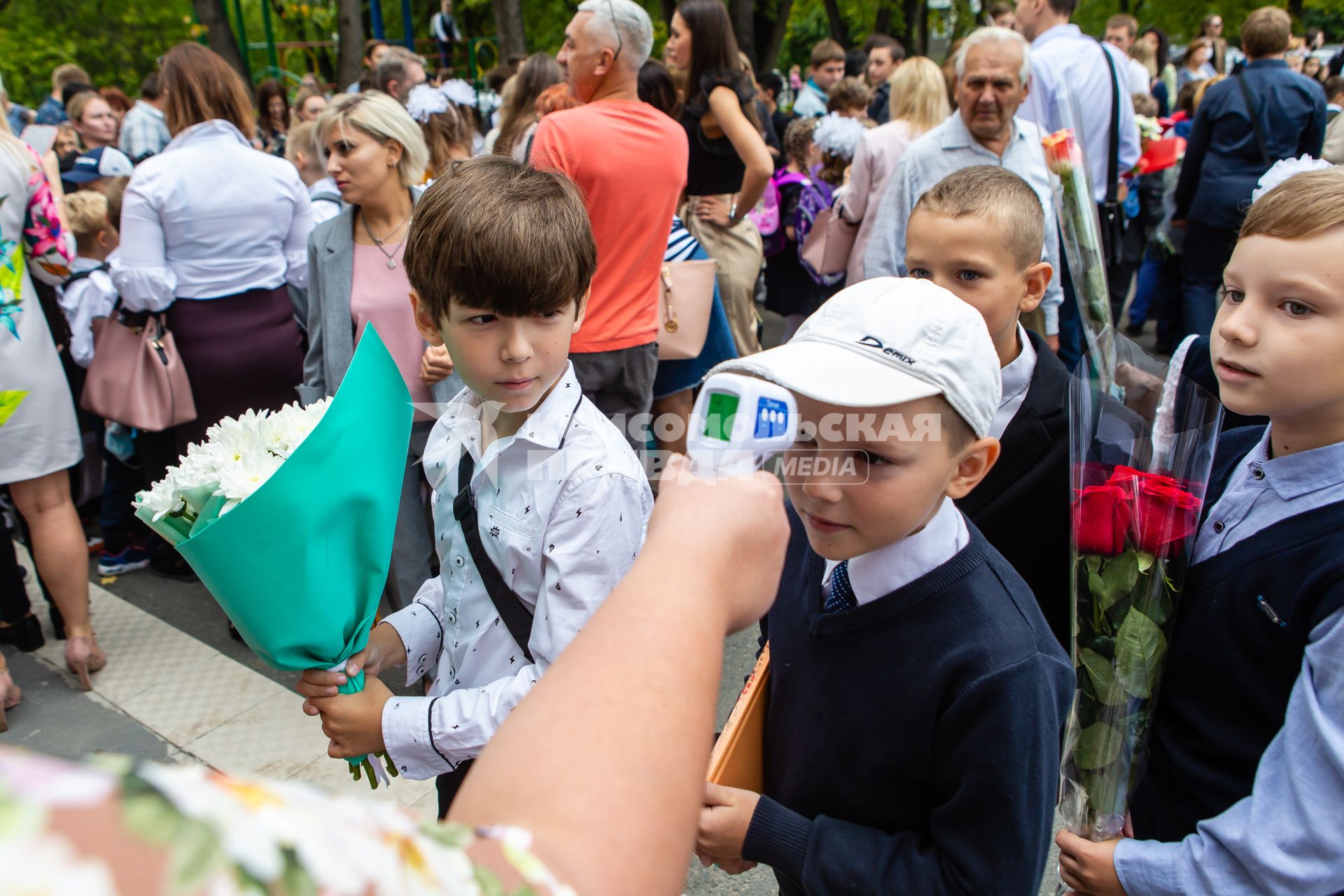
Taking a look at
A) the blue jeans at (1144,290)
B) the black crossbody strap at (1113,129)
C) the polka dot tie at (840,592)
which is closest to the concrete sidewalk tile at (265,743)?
the polka dot tie at (840,592)

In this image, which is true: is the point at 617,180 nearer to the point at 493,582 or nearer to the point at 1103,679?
the point at 493,582

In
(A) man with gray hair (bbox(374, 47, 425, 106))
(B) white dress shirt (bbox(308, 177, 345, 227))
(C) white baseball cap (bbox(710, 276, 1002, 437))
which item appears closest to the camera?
(C) white baseball cap (bbox(710, 276, 1002, 437))

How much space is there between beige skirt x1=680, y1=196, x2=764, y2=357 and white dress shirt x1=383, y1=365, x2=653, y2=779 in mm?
3481

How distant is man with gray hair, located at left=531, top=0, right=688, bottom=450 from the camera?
3.40 m

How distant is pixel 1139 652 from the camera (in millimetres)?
1530

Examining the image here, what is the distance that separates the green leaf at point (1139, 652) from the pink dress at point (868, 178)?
130 inches

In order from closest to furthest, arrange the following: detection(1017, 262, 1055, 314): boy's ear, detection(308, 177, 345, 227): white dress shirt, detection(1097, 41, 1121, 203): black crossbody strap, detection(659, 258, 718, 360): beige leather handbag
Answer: detection(1017, 262, 1055, 314): boy's ear
detection(659, 258, 718, 360): beige leather handbag
detection(308, 177, 345, 227): white dress shirt
detection(1097, 41, 1121, 203): black crossbody strap

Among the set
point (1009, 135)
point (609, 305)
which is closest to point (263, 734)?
point (609, 305)

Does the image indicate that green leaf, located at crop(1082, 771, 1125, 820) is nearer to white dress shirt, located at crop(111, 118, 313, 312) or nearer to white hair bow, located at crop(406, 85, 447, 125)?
white dress shirt, located at crop(111, 118, 313, 312)

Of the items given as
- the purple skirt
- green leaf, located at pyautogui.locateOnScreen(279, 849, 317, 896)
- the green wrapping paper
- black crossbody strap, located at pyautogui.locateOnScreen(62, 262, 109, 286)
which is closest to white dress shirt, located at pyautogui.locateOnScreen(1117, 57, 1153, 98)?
the purple skirt

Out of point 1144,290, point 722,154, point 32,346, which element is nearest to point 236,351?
point 32,346

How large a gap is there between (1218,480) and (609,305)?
2275 millimetres

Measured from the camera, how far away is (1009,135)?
12.9 feet

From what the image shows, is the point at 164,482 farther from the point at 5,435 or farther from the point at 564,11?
the point at 564,11
